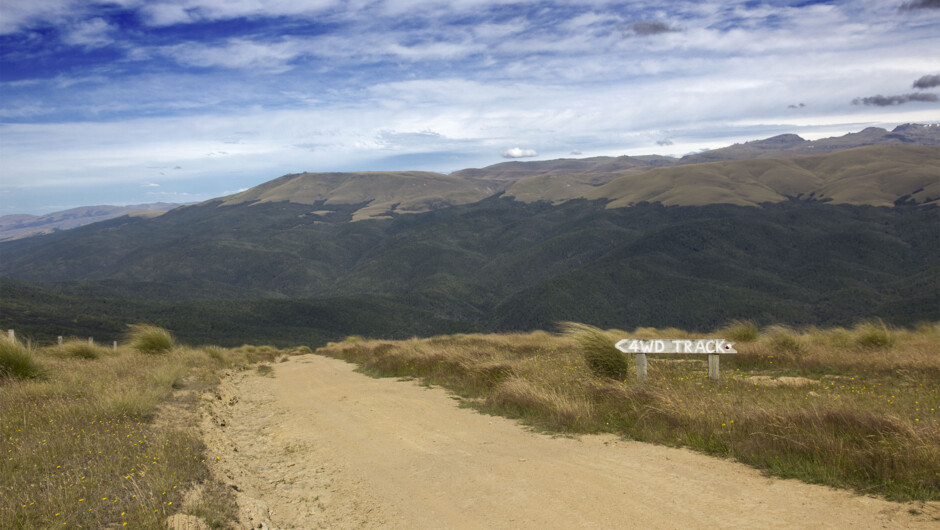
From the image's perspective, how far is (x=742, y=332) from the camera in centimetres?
1719

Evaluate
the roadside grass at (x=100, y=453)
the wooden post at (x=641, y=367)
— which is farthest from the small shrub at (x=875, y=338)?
the roadside grass at (x=100, y=453)

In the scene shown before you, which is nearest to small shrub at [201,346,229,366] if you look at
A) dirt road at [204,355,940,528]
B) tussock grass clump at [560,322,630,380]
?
dirt road at [204,355,940,528]

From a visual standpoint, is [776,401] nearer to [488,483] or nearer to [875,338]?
[488,483]

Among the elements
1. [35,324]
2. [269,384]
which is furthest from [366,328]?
[269,384]

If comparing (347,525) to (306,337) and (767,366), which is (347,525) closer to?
(767,366)

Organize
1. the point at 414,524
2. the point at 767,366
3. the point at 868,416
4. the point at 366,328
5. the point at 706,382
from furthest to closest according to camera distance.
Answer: the point at 366,328
the point at 767,366
the point at 706,382
the point at 868,416
the point at 414,524

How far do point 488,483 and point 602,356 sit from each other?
4802mm

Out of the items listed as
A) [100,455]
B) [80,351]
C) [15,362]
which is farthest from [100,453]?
[80,351]

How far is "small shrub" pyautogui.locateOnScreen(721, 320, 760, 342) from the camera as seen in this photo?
16844 millimetres

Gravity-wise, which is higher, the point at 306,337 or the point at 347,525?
the point at 347,525

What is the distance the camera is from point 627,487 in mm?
5887

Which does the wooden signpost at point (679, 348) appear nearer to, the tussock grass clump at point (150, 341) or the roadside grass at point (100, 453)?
the roadside grass at point (100, 453)

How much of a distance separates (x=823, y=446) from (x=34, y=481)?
867cm

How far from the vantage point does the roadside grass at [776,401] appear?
5789 mm
